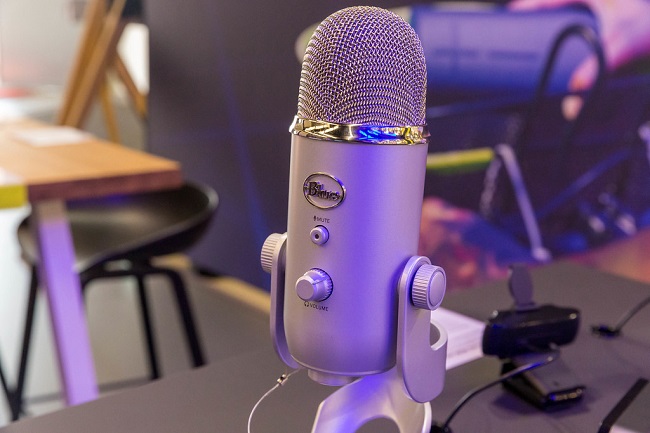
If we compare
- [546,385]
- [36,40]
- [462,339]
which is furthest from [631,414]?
[36,40]

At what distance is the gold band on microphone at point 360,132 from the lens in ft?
1.58

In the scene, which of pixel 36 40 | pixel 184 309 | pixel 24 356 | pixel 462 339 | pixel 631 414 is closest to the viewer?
pixel 631 414

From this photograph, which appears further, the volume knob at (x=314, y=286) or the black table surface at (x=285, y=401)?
the black table surface at (x=285, y=401)

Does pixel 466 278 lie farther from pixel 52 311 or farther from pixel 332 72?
pixel 332 72

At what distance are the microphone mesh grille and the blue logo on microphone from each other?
4cm

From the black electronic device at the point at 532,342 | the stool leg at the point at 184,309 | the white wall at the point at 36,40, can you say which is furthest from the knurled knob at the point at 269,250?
the white wall at the point at 36,40

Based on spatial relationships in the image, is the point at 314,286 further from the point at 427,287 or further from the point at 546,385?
the point at 546,385

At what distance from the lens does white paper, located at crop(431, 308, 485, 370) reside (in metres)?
0.83

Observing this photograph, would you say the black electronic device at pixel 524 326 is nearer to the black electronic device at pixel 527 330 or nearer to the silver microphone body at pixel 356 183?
the black electronic device at pixel 527 330

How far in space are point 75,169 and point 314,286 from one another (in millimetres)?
1041

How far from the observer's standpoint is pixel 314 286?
0.50 m

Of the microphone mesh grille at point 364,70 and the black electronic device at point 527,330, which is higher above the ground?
the microphone mesh grille at point 364,70

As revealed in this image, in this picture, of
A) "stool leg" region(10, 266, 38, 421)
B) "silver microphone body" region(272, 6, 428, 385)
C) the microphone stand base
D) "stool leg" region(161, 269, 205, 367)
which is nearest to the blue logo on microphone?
"silver microphone body" region(272, 6, 428, 385)

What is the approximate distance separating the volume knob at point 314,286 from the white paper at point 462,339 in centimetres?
35
